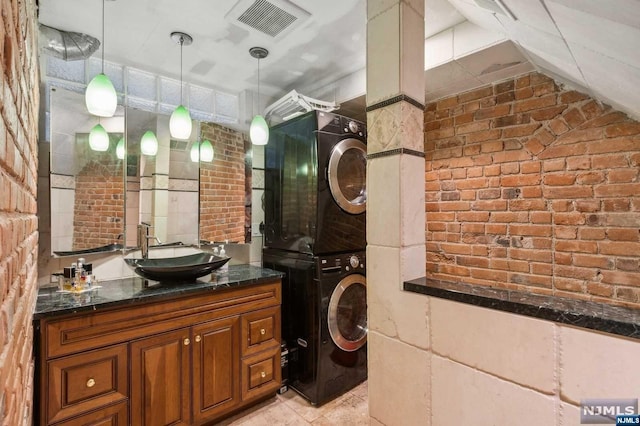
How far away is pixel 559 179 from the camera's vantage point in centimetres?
195

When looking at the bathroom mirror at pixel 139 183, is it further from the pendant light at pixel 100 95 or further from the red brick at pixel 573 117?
the red brick at pixel 573 117

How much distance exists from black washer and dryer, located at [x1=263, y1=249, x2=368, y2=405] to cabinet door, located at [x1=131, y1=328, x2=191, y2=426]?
34.5 inches

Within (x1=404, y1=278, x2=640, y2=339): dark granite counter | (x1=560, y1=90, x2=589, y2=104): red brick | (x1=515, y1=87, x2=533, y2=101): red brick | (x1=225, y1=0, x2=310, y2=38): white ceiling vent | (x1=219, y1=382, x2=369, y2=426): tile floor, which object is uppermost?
(x1=225, y1=0, x2=310, y2=38): white ceiling vent

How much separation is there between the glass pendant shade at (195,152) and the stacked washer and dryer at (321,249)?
0.68m

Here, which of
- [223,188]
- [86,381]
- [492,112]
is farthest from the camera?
[223,188]

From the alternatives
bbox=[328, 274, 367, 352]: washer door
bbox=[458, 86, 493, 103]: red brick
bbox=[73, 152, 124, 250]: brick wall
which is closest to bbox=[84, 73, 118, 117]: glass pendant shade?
bbox=[73, 152, 124, 250]: brick wall

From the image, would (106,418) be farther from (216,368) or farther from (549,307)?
(549,307)

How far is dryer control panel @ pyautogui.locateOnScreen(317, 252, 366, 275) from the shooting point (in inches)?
93.3

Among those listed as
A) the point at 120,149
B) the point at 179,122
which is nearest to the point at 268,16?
the point at 179,122

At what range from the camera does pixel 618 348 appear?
0.66 m

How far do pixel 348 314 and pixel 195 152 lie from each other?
1.92 m

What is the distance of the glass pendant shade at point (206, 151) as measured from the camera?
2.66m

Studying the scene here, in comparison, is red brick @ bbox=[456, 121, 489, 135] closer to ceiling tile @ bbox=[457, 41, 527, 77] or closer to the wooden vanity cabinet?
ceiling tile @ bbox=[457, 41, 527, 77]

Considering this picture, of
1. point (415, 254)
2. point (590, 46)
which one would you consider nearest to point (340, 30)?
point (590, 46)
